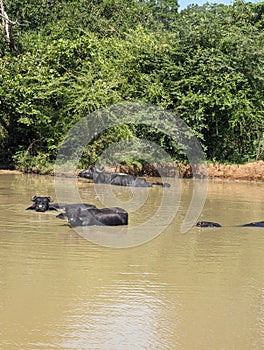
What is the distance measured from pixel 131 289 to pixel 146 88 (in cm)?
1324

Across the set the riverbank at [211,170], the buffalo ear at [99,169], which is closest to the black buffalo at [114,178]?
the buffalo ear at [99,169]

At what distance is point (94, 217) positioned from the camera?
9531 mm

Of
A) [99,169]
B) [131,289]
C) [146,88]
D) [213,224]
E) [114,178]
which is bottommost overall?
[131,289]

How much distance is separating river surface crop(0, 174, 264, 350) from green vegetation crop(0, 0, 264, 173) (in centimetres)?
786

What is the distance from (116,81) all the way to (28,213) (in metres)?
9.05

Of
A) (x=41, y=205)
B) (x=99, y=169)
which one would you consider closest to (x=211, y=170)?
(x=99, y=169)

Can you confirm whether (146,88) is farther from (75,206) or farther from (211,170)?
(75,206)

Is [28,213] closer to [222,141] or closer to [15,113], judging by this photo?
[15,113]

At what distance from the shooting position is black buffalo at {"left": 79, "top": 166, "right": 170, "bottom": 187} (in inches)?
613

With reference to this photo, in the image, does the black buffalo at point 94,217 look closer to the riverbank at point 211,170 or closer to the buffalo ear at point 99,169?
the buffalo ear at point 99,169

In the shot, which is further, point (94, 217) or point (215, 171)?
point (215, 171)

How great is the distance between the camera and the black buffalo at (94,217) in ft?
30.8

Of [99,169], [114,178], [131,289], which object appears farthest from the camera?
[99,169]

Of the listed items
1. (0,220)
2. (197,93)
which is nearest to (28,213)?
(0,220)
